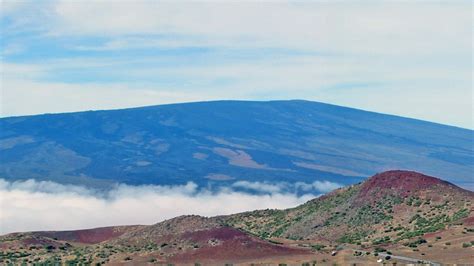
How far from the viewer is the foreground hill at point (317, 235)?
85.1 m

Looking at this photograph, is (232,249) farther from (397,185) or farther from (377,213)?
(397,185)

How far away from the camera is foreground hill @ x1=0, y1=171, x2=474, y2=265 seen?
8512cm

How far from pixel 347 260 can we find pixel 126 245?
25.7m

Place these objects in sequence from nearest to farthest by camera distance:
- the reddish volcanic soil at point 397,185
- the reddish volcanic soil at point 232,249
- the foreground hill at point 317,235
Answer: the foreground hill at point 317,235, the reddish volcanic soil at point 232,249, the reddish volcanic soil at point 397,185

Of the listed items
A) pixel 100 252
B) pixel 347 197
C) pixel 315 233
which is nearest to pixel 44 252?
pixel 100 252

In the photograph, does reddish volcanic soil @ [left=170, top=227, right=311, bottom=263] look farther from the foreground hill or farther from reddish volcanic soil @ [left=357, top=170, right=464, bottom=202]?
reddish volcanic soil @ [left=357, top=170, right=464, bottom=202]

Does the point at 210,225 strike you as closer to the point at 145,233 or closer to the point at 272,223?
the point at 145,233

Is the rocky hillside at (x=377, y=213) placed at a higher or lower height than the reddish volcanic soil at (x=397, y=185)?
lower

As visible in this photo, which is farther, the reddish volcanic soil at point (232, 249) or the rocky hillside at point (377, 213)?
the rocky hillside at point (377, 213)

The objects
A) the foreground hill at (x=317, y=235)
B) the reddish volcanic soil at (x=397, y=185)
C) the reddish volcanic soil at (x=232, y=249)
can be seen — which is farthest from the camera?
the reddish volcanic soil at (x=397, y=185)

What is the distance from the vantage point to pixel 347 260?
79688 millimetres

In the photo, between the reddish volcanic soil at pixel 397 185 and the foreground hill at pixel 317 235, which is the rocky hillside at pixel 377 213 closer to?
the reddish volcanic soil at pixel 397 185

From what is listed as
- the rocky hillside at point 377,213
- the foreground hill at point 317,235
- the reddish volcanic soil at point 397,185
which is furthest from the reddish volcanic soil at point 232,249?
the reddish volcanic soil at point 397,185

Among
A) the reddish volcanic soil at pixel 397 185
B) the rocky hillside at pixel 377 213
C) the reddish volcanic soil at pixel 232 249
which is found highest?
the reddish volcanic soil at pixel 397 185
